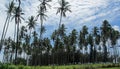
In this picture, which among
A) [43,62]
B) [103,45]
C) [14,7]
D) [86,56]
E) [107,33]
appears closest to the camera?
[14,7]

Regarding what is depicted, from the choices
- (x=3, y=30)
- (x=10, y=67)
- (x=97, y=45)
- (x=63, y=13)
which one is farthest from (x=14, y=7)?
(x=97, y=45)

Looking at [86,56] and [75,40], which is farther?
[86,56]

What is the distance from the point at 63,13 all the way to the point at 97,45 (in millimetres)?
76835

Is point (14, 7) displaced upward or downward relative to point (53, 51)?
upward

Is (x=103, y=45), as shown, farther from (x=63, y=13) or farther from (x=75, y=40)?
(x=63, y=13)

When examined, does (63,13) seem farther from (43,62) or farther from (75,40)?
(43,62)

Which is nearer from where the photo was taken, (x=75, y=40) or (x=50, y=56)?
(x=75, y=40)

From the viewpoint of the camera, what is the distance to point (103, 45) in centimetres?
14462

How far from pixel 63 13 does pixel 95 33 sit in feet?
207

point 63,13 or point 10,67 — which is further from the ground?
point 63,13

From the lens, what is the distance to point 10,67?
42062 millimetres

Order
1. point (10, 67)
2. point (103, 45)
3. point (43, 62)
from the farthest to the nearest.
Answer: point (43, 62)
point (103, 45)
point (10, 67)

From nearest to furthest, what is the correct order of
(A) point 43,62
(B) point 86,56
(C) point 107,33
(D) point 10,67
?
1. (D) point 10,67
2. (C) point 107,33
3. (A) point 43,62
4. (B) point 86,56

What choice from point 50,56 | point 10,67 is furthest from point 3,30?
point 50,56
